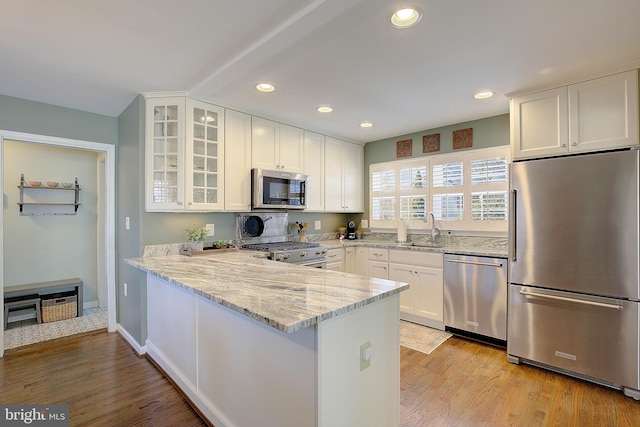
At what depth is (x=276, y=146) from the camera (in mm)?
3537

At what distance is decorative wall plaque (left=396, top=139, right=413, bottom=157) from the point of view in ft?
13.7

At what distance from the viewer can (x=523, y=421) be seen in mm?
1938

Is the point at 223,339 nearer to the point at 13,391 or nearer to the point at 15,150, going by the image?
the point at 13,391

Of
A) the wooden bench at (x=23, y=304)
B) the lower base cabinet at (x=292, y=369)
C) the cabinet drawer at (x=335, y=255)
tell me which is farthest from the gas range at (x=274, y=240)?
the wooden bench at (x=23, y=304)

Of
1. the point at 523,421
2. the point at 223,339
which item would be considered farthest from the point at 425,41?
the point at 523,421

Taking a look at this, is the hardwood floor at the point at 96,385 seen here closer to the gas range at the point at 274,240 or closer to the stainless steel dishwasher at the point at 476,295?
the gas range at the point at 274,240

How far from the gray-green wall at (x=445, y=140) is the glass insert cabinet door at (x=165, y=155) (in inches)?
109

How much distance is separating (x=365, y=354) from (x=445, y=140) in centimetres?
318

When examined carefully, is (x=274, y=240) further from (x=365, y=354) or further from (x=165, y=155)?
(x=365, y=354)

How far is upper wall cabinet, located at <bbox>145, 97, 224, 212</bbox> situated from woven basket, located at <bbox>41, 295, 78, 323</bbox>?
2207 mm

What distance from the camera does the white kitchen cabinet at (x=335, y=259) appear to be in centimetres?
382

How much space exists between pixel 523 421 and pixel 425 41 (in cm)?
246

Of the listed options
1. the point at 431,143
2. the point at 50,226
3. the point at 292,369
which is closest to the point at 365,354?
the point at 292,369

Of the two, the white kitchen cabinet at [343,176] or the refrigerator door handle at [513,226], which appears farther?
the white kitchen cabinet at [343,176]
